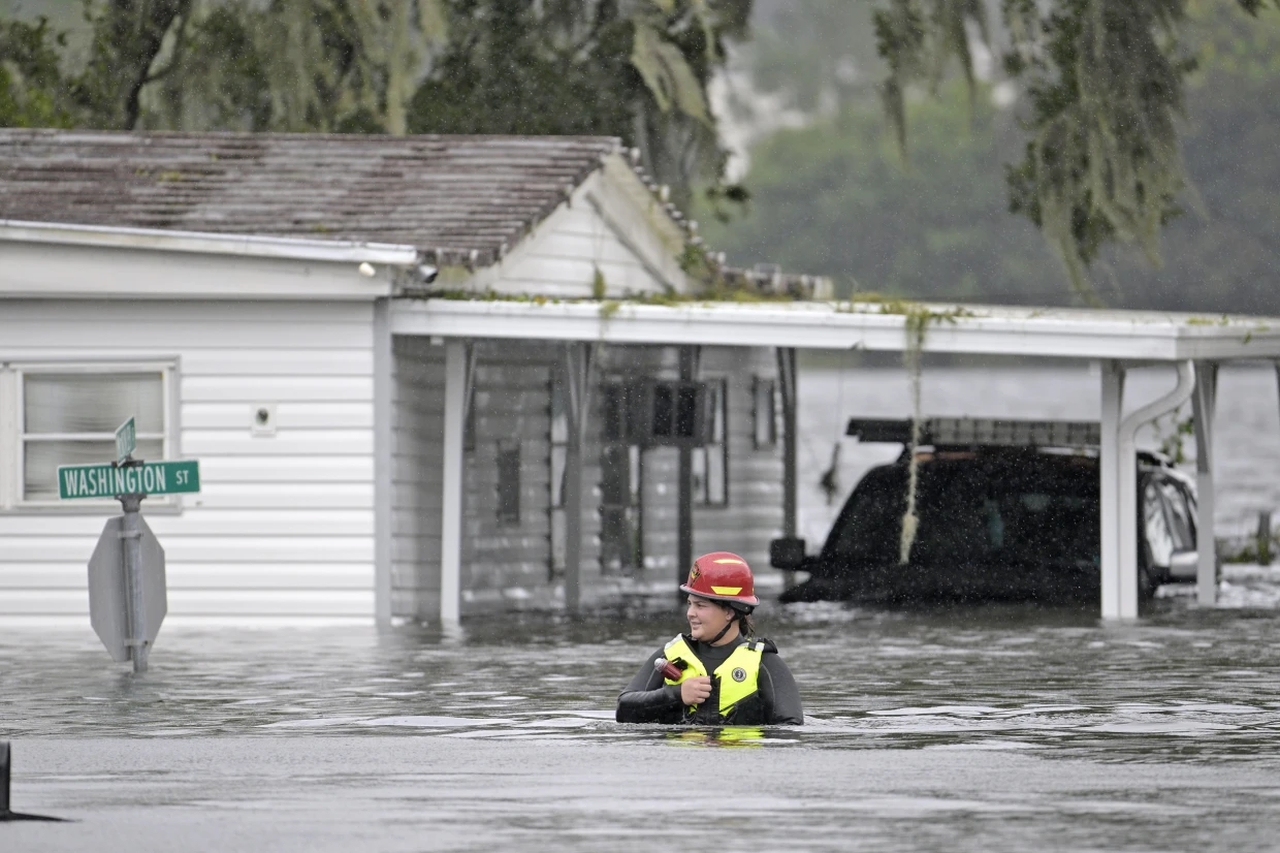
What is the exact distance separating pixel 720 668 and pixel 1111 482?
9833 millimetres

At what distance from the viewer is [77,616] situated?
20.8 m

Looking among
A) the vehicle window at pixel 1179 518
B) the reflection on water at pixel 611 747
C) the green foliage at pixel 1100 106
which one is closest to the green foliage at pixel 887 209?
the green foliage at pixel 1100 106

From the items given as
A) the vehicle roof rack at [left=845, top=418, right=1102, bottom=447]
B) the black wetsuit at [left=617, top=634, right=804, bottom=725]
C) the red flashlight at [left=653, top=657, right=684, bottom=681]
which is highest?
the vehicle roof rack at [left=845, top=418, right=1102, bottom=447]

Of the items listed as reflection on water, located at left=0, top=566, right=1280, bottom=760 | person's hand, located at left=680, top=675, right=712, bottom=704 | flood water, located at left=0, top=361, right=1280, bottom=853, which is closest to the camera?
flood water, located at left=0, top=361, right=1280, bottom=853

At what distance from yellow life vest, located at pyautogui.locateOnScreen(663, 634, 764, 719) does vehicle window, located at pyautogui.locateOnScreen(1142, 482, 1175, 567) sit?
12633 mm

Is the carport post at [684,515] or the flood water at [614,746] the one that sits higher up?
the carport post at [684,515]

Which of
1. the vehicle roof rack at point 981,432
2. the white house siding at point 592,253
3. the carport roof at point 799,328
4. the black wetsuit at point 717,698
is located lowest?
the black wetsuit at point 717,698

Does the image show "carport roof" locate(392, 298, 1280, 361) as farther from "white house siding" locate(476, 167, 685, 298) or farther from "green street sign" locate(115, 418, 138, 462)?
"green street sign" locate(115, 418, 138, 462)

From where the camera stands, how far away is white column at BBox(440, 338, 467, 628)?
21203mm

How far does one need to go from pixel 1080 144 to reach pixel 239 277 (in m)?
11.5

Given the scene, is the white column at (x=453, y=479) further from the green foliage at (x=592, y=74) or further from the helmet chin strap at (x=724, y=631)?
the helmet chin strap at (x=724, y=631)

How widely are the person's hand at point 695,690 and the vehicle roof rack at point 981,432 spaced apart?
40.7ft

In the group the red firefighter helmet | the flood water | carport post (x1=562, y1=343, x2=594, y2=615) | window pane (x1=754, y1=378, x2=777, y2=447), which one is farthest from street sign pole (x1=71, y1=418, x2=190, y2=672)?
window pane (x1=754, y1=378, x2=777, y2=447)

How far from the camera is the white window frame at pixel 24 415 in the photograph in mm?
20703
